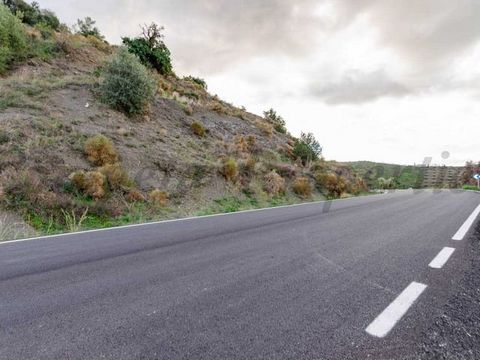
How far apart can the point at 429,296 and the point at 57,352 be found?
3374 millimetres

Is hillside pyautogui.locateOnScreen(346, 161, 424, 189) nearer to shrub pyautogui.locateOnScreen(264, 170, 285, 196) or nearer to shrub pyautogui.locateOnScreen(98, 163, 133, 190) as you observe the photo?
shrub pyautogui.locateOnScreen(264, 170, 285, 196)

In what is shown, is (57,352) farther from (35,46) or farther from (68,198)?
(35,46)

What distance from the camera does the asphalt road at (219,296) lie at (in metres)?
1.84

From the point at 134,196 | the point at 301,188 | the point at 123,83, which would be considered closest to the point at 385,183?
the point at 301,188

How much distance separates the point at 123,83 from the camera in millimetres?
15258

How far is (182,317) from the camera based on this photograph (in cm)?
223

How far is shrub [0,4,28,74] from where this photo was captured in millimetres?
15754

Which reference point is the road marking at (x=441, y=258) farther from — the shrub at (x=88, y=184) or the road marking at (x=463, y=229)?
the shrub at (x=88, y=184)

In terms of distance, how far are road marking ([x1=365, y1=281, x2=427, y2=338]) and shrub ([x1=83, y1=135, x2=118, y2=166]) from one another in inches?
423

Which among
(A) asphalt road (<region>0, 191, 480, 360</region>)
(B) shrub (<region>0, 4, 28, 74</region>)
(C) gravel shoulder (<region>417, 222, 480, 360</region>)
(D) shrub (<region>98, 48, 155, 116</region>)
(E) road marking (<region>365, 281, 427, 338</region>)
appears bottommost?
(A) asphalt road (<region>0, 191, 480, 360</region>)

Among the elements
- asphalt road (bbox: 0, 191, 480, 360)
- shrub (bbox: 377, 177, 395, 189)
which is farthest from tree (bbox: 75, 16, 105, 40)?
shrub (bbox: 377, 177, 395, 189)

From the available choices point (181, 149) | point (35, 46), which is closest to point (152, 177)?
point (181, 149)

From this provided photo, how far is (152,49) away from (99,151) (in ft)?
64.0

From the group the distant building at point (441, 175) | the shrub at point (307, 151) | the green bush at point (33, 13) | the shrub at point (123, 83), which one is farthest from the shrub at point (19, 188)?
the distant building at point (441, 175)
